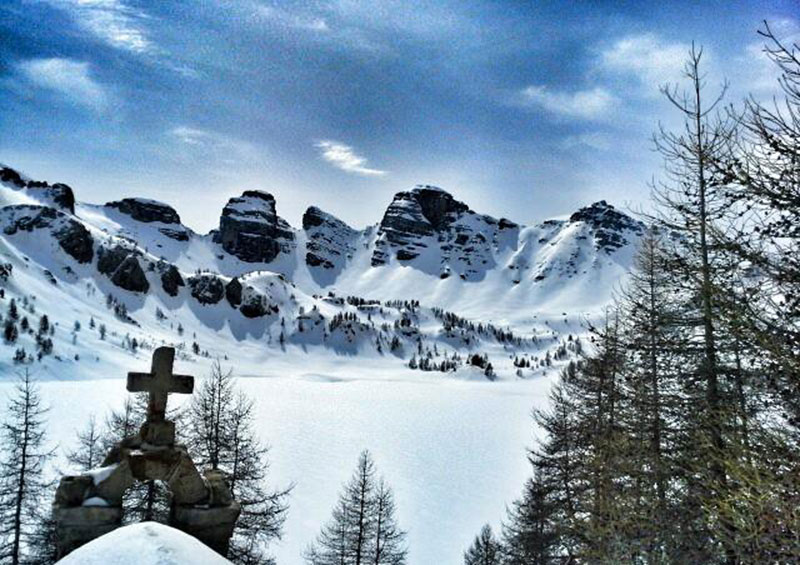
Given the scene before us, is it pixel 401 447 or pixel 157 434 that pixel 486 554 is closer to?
pixel 157 434

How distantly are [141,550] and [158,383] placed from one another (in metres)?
2.90

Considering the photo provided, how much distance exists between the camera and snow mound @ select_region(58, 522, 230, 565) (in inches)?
171

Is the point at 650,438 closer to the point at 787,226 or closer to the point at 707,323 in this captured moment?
the point at 707,323

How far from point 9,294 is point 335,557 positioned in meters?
166

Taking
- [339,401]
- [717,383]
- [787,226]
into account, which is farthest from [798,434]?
[339,401]

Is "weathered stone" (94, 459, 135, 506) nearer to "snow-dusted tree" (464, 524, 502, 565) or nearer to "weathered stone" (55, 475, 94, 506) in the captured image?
"weathered stone" (55, 475, 94, 506)

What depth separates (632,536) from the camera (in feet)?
31.4

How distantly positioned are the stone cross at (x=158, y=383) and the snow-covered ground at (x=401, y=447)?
80.9 ft

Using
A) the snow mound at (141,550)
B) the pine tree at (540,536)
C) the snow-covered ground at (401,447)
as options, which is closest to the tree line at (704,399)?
the pine tree at (540,536)

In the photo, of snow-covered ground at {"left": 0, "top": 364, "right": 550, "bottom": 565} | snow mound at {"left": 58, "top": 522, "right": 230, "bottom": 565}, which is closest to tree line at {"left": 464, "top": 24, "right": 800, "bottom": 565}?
snow mound at {"left": 58, "top": 522, "right": 230, "bottom": 565}

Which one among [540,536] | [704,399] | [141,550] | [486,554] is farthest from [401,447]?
[141,550]

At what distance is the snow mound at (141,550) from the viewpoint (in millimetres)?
4355

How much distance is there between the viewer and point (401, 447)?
61688mm

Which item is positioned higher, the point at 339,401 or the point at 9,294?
the point at 9,294
